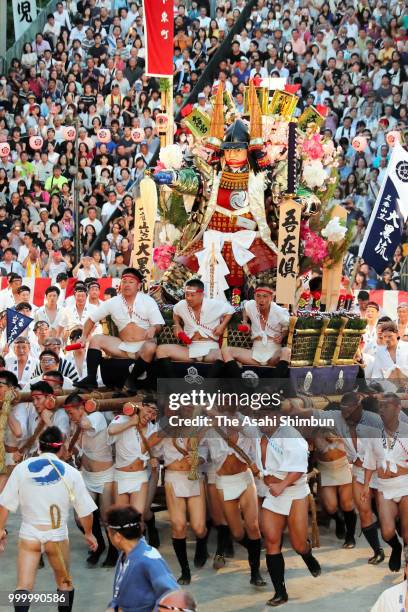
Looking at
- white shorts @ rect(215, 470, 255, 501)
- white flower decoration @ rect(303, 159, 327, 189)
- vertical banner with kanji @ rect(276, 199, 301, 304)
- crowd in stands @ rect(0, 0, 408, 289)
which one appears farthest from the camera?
crowd in stands @ rect(0, 0, 408, 289)

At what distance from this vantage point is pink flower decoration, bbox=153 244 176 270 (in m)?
11.2

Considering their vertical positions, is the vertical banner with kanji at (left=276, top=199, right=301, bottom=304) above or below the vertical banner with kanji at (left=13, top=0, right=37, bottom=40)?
below

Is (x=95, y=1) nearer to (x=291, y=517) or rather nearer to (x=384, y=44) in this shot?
(x=384, y=44)

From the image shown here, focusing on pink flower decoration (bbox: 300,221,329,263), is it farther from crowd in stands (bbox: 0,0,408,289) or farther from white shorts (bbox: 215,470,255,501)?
crowd in stands (bbox: 0,0,408,289)

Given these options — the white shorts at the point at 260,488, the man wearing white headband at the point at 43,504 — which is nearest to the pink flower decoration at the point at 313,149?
the white shorts at the point at 260,488

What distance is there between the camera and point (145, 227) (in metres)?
11.5

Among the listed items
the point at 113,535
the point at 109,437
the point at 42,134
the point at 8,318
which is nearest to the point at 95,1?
the point at 42,134

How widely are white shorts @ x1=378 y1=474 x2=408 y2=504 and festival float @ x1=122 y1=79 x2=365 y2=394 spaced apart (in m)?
1.24

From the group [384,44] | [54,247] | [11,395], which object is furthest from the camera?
[384,44]

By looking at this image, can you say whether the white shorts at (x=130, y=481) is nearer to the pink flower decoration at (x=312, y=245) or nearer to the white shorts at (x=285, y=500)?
the white shorts at (x=285, y=500)

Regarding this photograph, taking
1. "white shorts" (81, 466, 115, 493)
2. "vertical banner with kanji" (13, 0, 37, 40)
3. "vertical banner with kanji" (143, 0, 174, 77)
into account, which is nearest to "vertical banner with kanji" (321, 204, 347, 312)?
"white shorts" (81, 466, 115, 493)

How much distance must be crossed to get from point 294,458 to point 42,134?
38.4 feet

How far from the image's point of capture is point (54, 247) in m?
17.2

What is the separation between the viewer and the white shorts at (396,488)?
9555 millimetres
